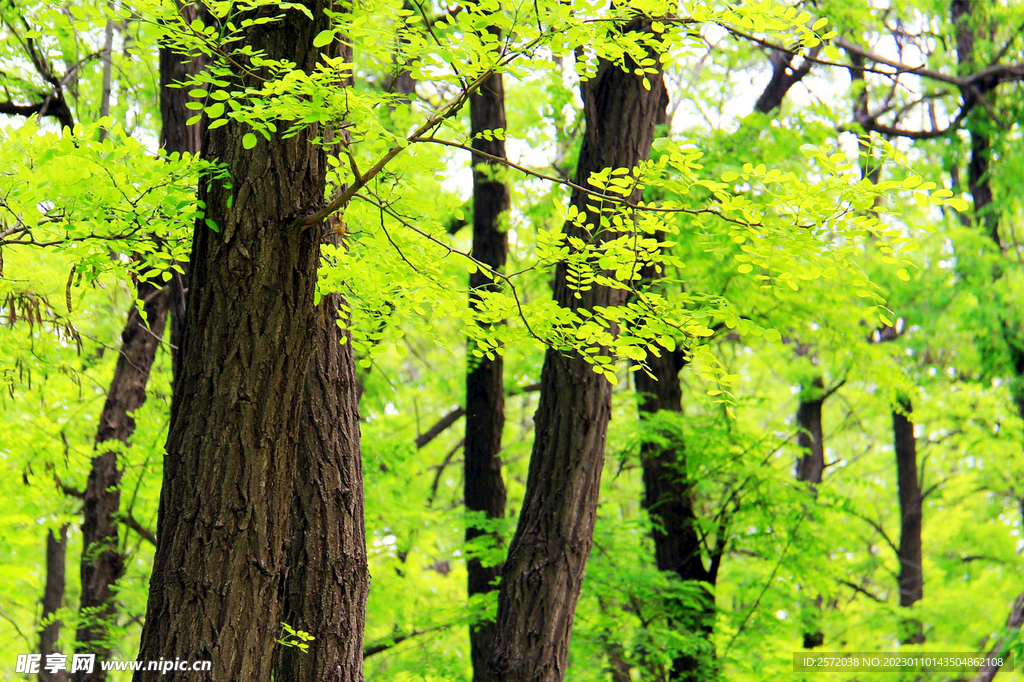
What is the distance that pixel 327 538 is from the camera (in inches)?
177

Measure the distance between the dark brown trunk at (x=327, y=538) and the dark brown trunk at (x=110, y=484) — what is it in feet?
11.0

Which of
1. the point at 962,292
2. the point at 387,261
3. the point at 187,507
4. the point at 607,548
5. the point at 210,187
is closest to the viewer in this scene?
the point at 187,507

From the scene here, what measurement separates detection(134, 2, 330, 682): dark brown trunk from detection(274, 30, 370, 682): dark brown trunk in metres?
1.14

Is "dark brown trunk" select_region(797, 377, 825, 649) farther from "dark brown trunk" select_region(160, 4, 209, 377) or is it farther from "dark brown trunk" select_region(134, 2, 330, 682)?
"dark brown trunk" select_region(134, 2, 330, 682)

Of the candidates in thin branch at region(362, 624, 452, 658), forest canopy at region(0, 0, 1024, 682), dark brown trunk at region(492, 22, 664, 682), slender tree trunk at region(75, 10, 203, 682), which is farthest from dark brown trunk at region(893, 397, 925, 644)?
slender tree trunk at region(75, 10, 203, 682)

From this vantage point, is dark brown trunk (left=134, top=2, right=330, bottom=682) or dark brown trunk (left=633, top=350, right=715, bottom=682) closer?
dark brown trunk (left=134, top=2, right=330, bottom=682)

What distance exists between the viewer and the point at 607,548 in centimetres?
728

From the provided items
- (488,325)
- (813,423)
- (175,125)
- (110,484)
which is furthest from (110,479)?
(813,423)

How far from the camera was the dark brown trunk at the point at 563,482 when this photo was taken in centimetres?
505

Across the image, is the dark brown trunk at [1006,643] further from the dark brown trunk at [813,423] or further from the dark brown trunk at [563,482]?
the dark brown trunk at [813,423]

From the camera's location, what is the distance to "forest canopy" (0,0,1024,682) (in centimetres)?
295

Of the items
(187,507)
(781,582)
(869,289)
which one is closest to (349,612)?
(187,507)

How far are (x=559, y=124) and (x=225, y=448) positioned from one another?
6086 mm

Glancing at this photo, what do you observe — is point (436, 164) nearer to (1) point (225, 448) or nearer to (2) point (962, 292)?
(1) point (225, 448)
